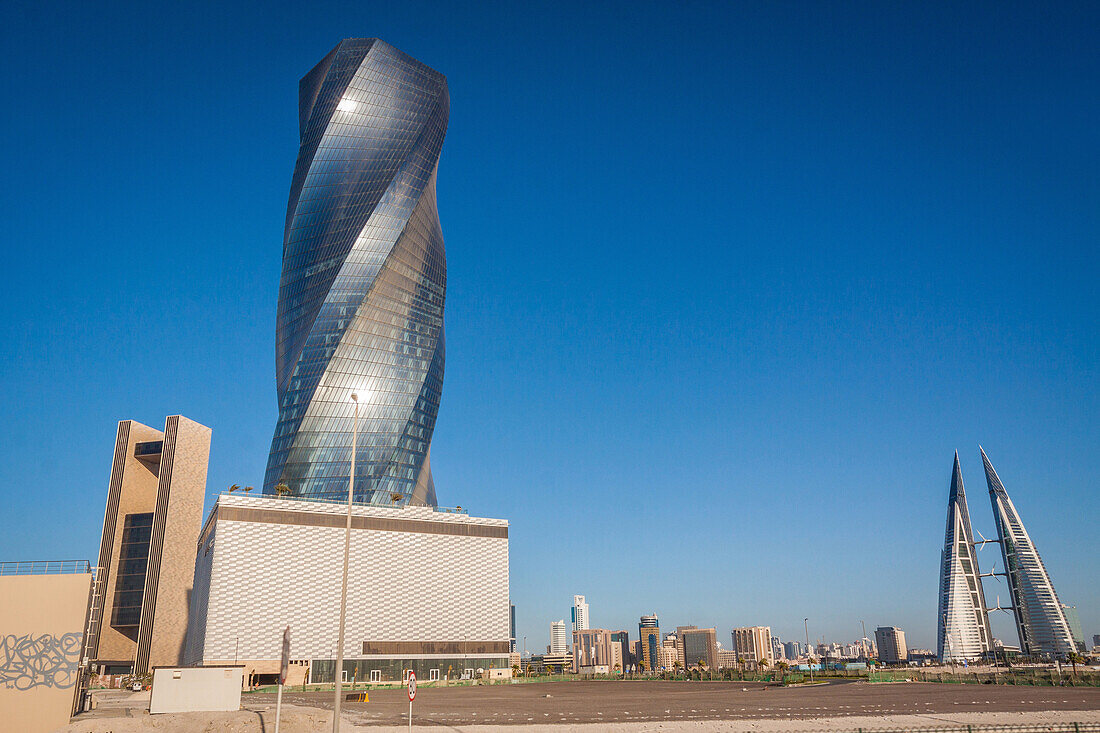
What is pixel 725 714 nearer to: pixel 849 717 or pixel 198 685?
pixel 849 717

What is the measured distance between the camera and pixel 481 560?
10750 centimetres

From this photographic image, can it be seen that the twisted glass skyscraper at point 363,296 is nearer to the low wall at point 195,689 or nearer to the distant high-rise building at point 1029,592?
the low wall at point 195,689

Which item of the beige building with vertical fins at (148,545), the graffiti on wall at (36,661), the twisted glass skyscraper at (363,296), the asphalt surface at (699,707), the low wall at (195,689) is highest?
the twisted glass skyscraper at (363,296)

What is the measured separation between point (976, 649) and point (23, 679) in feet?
650

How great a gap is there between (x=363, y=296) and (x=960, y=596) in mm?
156926

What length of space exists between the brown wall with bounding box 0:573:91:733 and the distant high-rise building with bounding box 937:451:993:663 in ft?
618

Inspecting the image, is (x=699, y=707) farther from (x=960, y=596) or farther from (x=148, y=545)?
(x=960, y=596)

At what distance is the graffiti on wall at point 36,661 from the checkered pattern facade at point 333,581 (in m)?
58.1

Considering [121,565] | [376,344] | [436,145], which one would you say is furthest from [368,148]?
[121,565]

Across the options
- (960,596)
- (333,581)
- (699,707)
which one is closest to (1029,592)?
(960,596)

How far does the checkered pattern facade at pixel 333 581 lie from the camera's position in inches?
3533

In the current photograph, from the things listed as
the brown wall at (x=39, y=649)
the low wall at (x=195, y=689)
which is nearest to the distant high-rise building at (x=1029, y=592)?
the low wall at (x=195, y=689)

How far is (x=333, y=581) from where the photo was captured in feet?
315

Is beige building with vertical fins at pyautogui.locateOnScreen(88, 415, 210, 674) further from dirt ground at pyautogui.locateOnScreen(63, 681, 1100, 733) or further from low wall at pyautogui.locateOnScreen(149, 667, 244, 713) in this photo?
low wall at pyautogui.locateOnScreen(149, 667, 244, 713)
